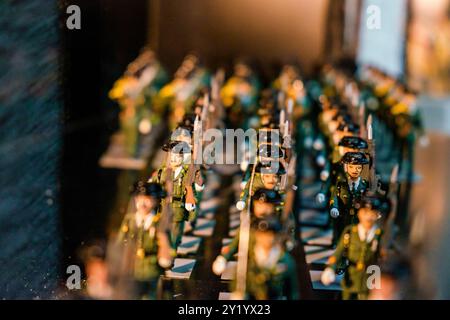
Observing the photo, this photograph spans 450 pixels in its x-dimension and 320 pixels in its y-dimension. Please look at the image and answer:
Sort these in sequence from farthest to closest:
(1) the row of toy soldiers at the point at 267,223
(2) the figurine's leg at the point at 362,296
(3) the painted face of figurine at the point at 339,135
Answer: (3) the painted face of figurine at the point at 339,135
(2) the figurine's leg at the point at 362,296
(1) the row of toy soldiers at the point at 267,223

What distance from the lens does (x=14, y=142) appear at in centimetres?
598

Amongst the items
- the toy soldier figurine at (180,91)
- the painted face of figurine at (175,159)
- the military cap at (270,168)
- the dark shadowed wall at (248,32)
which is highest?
the dark shadowed wall at (248,32)

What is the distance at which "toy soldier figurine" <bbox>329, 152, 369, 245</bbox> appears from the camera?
20.6ft

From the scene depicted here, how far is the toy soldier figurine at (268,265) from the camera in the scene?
5.07 meters

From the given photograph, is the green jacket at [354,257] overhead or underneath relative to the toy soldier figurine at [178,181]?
underneath

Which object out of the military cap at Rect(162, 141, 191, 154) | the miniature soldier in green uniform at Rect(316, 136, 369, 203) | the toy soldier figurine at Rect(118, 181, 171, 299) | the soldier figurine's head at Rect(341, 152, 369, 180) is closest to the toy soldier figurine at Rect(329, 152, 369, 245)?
the soldier figurine's head at Rect(341, 152, 369, 180)

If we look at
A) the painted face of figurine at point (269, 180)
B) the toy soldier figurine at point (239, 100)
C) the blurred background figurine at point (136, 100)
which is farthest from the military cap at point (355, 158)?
the blurred background figurine at point (136, 100)

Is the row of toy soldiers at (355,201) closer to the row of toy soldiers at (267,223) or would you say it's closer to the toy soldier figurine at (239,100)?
the row of toy soldiers at (267,223)

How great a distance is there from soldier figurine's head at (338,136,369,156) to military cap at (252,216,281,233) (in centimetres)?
190

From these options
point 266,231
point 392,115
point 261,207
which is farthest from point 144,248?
point 392,115

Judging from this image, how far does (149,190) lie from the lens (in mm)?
5574

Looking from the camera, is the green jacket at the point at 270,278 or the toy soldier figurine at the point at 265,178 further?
the toy soldier figurine at the point at 265,178

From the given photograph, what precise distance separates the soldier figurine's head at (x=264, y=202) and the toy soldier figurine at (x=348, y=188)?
106cm

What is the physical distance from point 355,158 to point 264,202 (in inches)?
54.2
